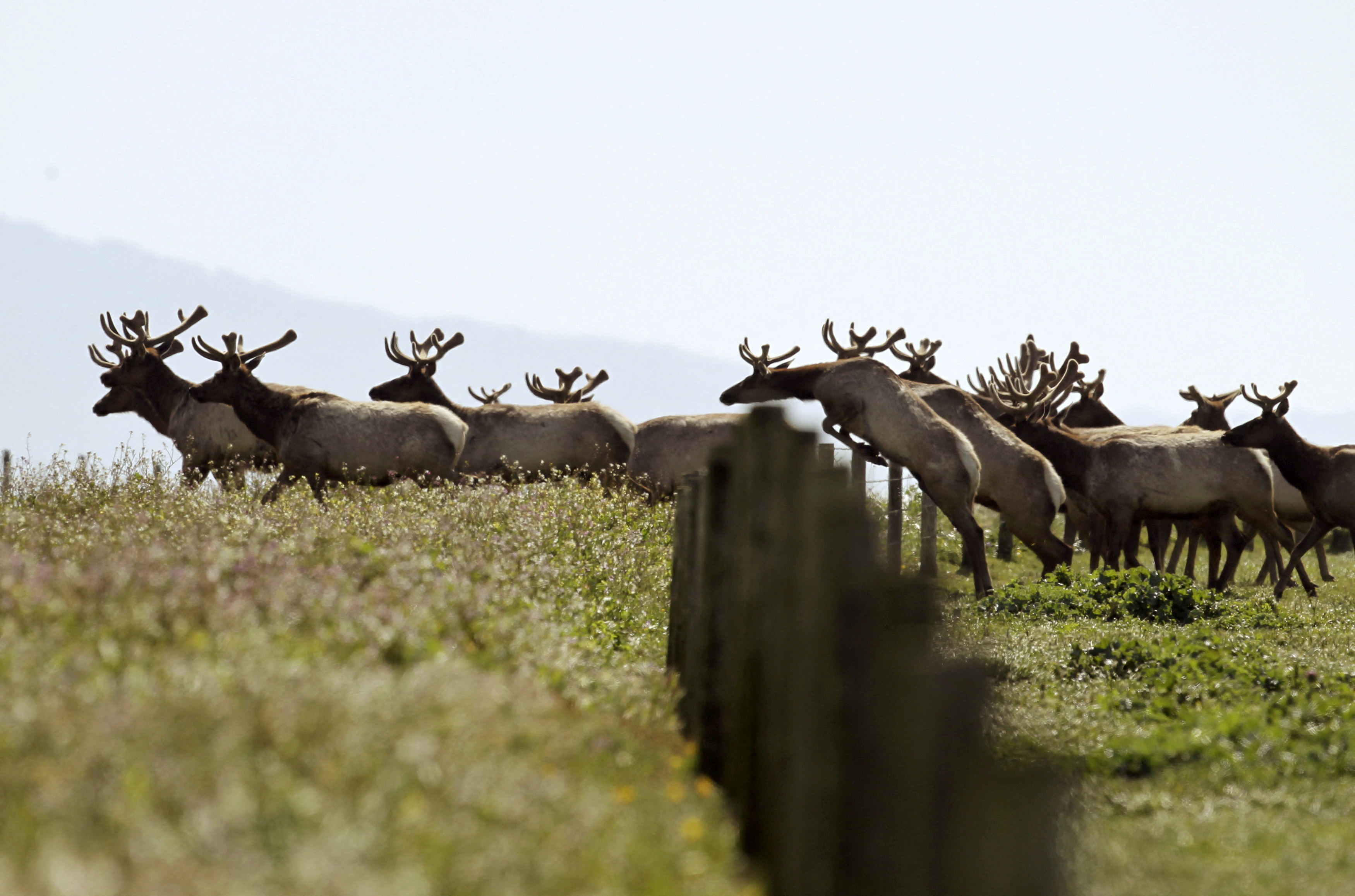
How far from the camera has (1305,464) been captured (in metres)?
15.1

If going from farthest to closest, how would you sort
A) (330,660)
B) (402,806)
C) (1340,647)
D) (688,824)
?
(1340,647) → (330,660) → (688,824) → (402,806)

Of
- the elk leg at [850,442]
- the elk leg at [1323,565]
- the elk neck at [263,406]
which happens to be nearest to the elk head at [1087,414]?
the elk leg at [1323,565]

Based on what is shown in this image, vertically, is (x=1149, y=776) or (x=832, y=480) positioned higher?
(x=832, y=480)

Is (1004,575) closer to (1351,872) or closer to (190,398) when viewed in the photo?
(190,398)

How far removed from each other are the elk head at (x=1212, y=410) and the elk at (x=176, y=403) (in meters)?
15.0

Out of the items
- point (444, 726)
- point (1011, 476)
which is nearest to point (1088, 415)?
point (1011, 476)

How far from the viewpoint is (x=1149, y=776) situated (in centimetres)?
568

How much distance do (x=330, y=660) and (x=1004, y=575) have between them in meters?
15.4

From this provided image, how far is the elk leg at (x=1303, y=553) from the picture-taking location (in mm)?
14609

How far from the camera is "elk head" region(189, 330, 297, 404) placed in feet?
49.9

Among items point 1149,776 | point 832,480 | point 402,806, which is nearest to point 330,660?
point 402,806

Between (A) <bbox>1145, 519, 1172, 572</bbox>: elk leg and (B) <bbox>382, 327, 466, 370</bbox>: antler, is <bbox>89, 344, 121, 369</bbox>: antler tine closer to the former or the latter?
(B) <bbox>382, 327, 466, 370</bbox>: antler

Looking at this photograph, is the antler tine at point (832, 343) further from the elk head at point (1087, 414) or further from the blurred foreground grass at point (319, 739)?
the blurred foreground grass at point (319, 739)

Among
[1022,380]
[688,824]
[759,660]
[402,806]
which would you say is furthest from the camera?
[1022,380]
